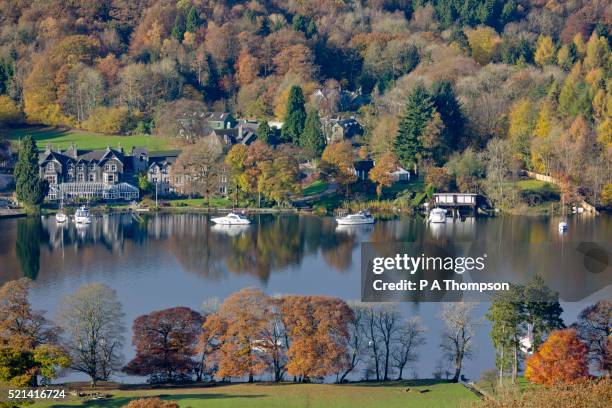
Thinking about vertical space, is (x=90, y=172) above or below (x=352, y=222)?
above

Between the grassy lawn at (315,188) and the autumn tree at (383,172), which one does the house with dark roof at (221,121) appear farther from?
the autumn tree at (383,172)

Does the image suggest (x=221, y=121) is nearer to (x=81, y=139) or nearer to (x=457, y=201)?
(x=81, y=139)

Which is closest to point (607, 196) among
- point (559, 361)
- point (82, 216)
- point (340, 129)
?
point (340, 129)

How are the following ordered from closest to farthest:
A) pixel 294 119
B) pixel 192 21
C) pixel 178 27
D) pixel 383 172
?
pixel 383 172 < pixel 294 119 < pixel 178 27 < pixel 192 21

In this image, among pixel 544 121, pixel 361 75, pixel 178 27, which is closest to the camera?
pixel 544 121

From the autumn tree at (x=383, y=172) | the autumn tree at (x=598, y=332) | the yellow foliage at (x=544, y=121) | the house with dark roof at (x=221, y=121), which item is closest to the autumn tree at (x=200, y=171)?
the autumn tree at (x=383, y=172)

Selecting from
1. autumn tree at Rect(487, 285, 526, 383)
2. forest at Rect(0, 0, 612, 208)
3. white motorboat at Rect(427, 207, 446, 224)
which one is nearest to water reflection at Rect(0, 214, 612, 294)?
white motorboat at Rect(427, 207, 446, 224)

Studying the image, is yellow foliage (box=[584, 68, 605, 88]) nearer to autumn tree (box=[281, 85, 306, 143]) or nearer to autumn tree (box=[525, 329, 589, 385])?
autumn tree (box=[281, 85, 306, 143])
